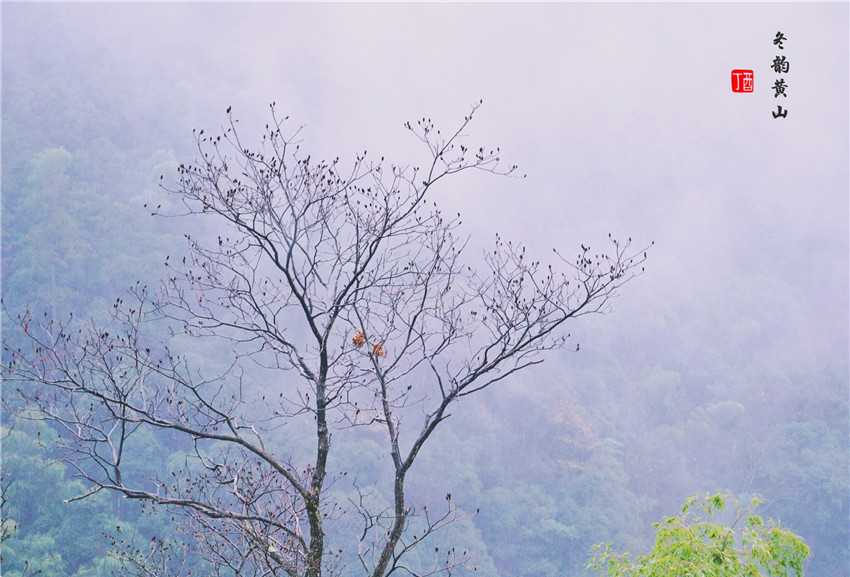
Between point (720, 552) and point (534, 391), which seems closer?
point (720, 552)

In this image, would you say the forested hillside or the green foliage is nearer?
the green foliage

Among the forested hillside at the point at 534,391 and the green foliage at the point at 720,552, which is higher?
the forested hillside at the point at 534,391

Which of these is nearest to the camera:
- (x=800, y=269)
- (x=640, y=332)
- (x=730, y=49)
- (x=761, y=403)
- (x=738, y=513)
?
(x=738, y=513)

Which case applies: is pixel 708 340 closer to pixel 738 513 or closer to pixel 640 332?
pixel 640 332

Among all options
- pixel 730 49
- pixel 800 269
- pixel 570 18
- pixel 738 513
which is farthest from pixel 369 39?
pixel 738 513

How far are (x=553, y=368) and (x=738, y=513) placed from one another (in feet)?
95.7

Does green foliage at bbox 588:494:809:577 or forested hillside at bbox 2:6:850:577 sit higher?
forested hillside at bbox 2:6:850:577

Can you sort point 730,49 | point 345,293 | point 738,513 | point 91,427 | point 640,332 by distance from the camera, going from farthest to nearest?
point 730,49 < point 640,332 < point 738,513 < point 345,293 < point 91,427

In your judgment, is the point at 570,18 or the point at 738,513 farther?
the point at 570,18

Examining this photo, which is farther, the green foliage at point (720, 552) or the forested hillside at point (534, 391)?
the forested hillside at point (534, 391)

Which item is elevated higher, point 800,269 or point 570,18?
point 570,18

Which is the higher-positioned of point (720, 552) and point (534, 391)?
point (534, 391)

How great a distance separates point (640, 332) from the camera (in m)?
35.9

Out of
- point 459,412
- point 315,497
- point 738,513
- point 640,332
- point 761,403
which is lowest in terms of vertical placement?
point 315,497
